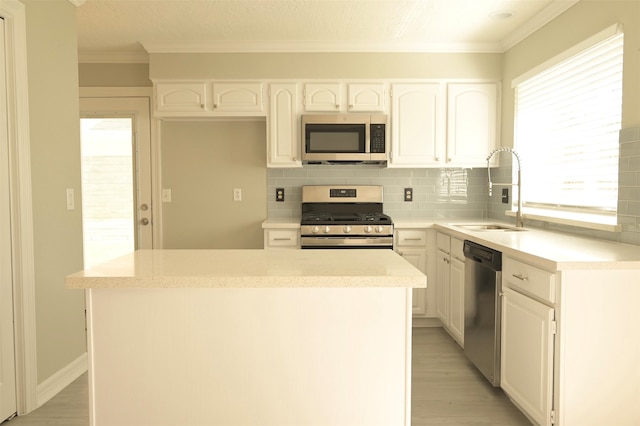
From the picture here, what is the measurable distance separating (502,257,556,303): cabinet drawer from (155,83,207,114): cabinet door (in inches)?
111

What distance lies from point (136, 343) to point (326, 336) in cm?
69

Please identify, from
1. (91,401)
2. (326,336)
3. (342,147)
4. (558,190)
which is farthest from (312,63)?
(91,401)

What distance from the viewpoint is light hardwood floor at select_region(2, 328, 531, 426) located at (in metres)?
2.29

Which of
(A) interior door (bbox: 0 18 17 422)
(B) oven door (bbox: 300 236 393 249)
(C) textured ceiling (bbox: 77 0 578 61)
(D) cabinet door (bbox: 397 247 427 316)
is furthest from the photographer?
(D) cabinet door (bbox: 397 247 427 316)

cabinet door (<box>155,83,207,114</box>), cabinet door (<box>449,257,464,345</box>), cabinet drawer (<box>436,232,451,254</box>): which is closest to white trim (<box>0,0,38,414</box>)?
cabinet door (<box>155,83,207,114</box>)

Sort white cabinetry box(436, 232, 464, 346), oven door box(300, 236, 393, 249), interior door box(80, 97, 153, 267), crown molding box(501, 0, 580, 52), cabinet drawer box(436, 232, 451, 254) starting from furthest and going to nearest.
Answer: interior door box(80, 97, 153, 267) < oven door box(300, 236, 393, 249) < cabinet drawer box(436, 232, 451, 254) < white cabinetry box(436, 232, 464, 346) < crown molding box(501, 0, 580, 52)

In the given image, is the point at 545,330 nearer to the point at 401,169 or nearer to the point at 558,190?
the point at 558,190

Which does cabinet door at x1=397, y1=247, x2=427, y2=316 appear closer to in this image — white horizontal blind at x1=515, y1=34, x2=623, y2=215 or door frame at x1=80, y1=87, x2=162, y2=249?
white horizontal blind at x1=515, y1=34, x2=623, y2=215

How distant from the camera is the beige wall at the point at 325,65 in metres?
3.89

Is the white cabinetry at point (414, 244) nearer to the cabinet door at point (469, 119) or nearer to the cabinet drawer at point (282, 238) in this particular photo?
the cabinet door at point (469, 119)

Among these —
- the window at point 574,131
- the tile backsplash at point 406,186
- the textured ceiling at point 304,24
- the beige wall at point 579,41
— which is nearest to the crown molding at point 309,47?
the textured ceiling at point 304,24

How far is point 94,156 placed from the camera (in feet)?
13.9

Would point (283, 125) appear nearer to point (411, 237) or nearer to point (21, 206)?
point (411, 237)

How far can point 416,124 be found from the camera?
3.91 m
